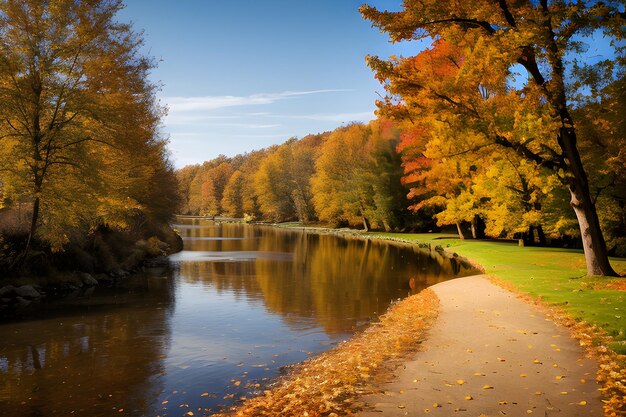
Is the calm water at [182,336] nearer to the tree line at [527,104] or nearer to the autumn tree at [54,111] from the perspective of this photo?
the autumn tree at [54,111]

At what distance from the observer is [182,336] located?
14.0m

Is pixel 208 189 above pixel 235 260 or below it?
above

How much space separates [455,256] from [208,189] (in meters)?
120

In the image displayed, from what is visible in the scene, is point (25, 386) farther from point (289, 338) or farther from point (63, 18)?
point (63, 18)

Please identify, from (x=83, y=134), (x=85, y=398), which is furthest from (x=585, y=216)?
(x=83, y=134)

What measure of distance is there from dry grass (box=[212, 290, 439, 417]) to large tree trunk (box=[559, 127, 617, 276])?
7.39 metres

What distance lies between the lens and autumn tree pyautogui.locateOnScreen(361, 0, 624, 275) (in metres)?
14.1

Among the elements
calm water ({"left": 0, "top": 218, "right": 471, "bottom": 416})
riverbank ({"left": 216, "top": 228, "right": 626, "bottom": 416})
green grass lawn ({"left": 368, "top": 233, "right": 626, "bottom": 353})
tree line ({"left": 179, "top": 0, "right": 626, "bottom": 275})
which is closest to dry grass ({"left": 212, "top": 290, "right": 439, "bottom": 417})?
riverbank ({"left": 216, "top": 228, "right": 626, "bottom": 416})

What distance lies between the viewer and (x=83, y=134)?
22.3 m

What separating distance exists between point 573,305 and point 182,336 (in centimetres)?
1130

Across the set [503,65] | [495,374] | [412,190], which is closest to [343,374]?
[495,374]

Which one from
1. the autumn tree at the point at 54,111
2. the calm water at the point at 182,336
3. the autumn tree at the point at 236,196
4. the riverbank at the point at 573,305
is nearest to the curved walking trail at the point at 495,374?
the riverbank at the point at 573,305

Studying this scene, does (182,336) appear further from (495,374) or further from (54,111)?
(54,111)

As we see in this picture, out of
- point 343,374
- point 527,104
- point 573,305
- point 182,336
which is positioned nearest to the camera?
point 343,374
